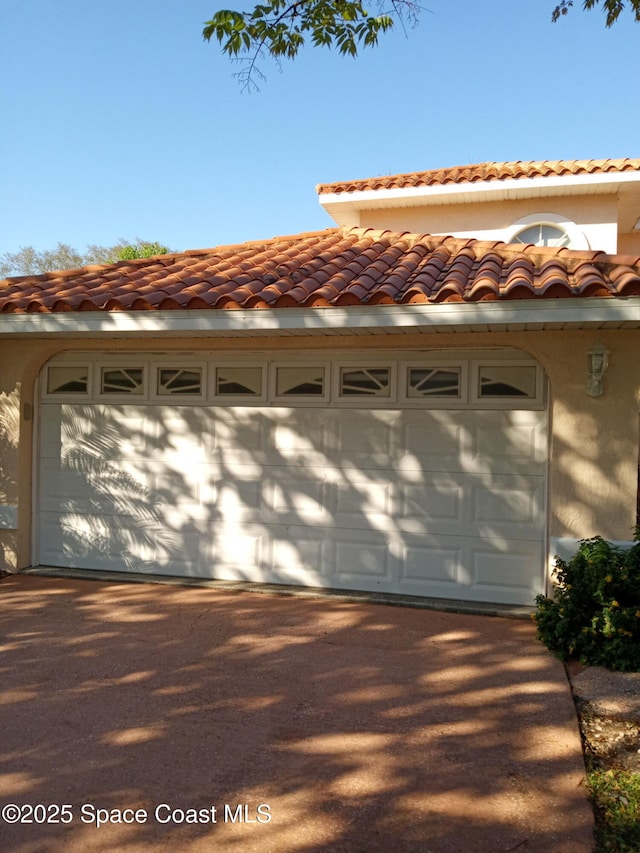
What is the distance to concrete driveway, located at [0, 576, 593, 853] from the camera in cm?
310

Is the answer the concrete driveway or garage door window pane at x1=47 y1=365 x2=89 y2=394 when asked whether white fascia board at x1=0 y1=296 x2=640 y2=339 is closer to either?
garage door window pane at x1=47 y1=365 x2=89 y2=394

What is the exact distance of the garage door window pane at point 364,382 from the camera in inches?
269

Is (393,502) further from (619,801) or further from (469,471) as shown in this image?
(619,801)

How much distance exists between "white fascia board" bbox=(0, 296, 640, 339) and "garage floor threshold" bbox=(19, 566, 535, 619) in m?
2.56

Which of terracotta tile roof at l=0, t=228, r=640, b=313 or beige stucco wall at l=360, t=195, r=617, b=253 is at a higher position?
beige stucco wall at l=360, t=195, r=617, b=253

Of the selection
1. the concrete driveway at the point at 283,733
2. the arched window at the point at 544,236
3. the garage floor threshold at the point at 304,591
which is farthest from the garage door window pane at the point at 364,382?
the arched window at the point at 544,236

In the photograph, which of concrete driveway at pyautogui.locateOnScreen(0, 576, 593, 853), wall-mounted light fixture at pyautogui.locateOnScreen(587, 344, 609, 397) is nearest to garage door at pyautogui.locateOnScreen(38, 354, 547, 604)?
wall-mounted light fixture at pyautogui.locateOnScreen(587, 344, 609, 397)

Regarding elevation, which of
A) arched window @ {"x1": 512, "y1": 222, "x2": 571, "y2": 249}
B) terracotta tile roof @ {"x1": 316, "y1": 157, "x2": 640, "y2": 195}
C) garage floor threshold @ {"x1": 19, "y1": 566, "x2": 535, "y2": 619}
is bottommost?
garage floor threshold @ {"x1": 19, "y1": 566, "x2": 535, "y2": 619}

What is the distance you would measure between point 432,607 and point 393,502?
1.05 m

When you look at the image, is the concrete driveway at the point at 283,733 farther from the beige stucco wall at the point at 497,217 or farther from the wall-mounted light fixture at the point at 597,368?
the beige stucco wall at the point at 497,217

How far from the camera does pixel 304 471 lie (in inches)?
277

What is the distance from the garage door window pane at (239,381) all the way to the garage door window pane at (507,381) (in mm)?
2292

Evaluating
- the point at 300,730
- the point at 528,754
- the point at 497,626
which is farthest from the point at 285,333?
the point at 528,754

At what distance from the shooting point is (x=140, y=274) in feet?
25.4
